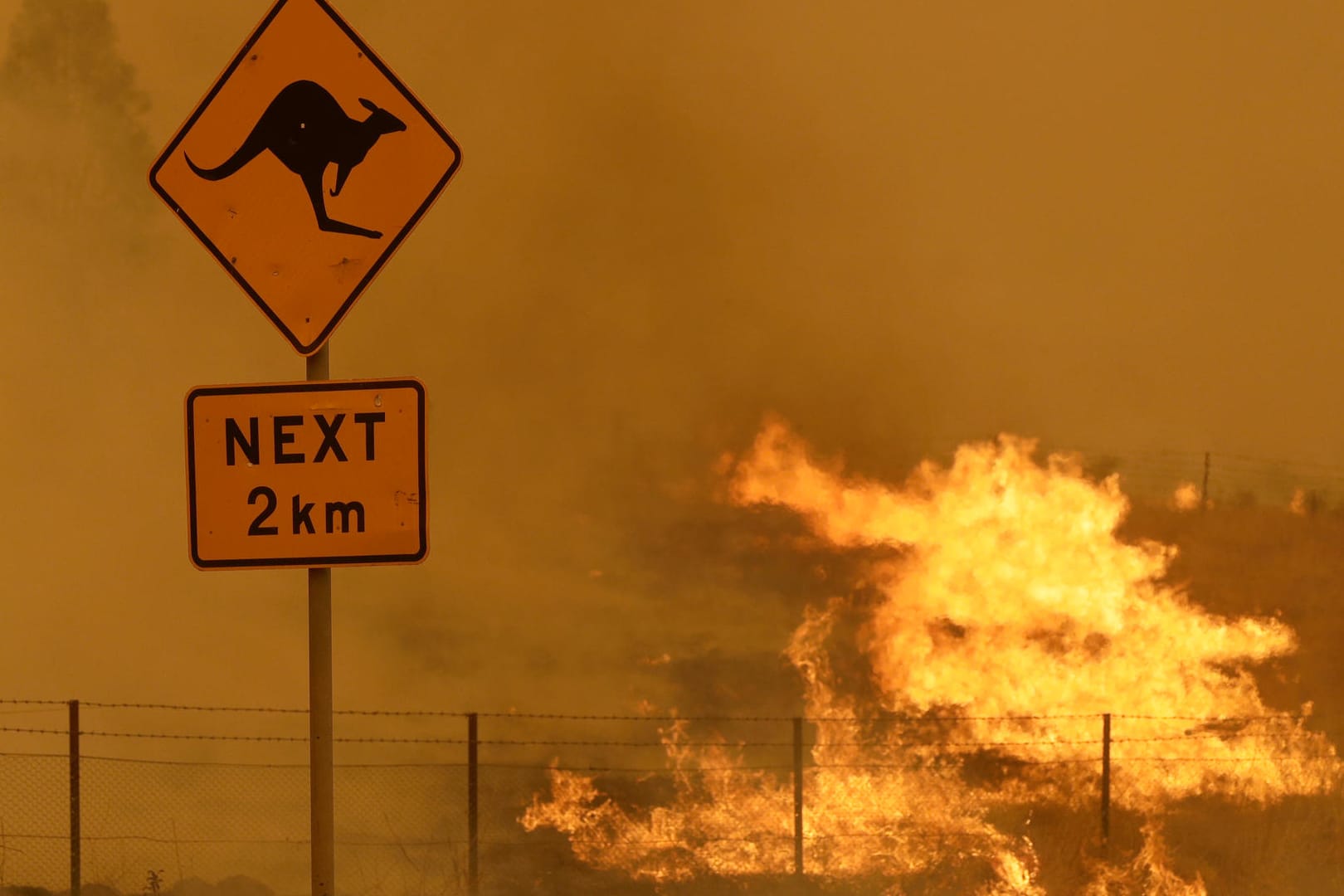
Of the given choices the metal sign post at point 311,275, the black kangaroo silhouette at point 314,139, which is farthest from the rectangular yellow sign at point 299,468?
the black kangaroo silhouette at point 314,139

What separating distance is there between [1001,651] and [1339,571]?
120 inches

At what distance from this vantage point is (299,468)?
4.39 metres

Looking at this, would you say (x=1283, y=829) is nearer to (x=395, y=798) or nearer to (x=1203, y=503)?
(x=1203, y=503)

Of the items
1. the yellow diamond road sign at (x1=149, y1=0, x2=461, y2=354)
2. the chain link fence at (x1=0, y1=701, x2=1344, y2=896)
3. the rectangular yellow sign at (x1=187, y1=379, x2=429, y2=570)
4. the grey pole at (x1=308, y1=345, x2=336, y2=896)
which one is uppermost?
the yellow diamond road sign at (x1=149, y1=0, x2=461, y2=354)

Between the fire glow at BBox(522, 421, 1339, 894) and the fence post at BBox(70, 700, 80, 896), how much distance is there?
3.30m

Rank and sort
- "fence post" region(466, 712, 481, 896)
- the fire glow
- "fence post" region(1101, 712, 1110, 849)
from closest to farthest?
"fence post" region(466, 712, 481, 896) → "fence post" region(1101, 712, 1110, 849) → the fire glow

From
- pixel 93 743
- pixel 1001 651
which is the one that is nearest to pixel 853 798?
pixel 1001 651

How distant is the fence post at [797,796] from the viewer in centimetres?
937

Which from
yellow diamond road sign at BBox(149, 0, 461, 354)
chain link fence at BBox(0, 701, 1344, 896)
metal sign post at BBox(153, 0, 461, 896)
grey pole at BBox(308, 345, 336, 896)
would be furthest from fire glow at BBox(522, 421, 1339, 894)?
yellow diamond road sign at BBox(149, 0, 461, 354)

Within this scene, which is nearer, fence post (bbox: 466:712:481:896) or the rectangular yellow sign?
the rectangular yellow sign

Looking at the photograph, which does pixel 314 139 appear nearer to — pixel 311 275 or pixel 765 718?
pixel 311 275

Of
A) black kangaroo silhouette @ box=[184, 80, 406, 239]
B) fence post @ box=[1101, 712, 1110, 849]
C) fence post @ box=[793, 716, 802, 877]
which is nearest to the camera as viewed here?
black kangaroo silhouette @ box=[184, 80, 406, 239]

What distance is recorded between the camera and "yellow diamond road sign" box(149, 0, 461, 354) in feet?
14.9

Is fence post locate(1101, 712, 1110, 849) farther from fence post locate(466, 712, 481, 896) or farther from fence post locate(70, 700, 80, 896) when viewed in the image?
fence post locate(70, 700, 80, 896)
